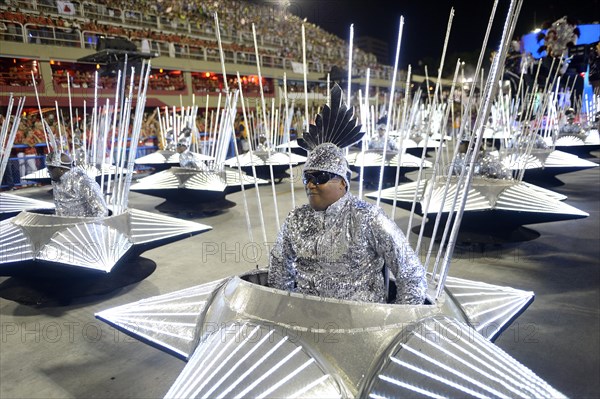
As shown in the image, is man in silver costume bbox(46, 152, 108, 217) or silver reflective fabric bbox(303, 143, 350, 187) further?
man in silver costume bbox(46, 152, 108, 217)

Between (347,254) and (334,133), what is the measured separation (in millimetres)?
432

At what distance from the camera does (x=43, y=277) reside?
2.95 m

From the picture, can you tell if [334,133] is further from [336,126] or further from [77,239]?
[77,239]

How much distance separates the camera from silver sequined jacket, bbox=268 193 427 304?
55.7 inches

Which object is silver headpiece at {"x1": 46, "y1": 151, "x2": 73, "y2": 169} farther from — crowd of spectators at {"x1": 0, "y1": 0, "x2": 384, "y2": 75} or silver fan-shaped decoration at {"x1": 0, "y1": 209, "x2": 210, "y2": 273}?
crowd of spectators at {"x1": 0, "y1": 0, "x2": 384, "y2": 75}

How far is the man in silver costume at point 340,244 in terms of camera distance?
1424 millimetres

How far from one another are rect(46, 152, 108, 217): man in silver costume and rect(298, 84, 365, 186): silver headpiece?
6.47ft

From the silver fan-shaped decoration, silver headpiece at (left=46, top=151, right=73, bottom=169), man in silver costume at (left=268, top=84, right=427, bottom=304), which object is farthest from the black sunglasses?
silver headpiece at (left=46, top=151, right=73, bottom=169)

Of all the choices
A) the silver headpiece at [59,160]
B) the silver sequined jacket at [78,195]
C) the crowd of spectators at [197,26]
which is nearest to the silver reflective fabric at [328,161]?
the silver sequined jacket at [78,195]

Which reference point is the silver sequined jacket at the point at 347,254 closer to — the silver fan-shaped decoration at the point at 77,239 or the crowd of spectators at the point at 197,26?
the silver fan-shaped decoration at the point at 77,239

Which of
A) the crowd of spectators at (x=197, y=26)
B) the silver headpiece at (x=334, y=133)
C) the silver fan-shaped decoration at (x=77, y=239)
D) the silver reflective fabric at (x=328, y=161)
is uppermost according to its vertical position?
the crowd of spectators at (x=197, y=26)

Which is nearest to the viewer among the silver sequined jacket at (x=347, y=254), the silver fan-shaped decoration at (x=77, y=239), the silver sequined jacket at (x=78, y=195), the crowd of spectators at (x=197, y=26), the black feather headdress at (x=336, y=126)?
the silver sequined jacket at (x=347, y=254)

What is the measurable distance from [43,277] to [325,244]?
230cm

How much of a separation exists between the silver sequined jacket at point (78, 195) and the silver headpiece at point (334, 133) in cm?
197
